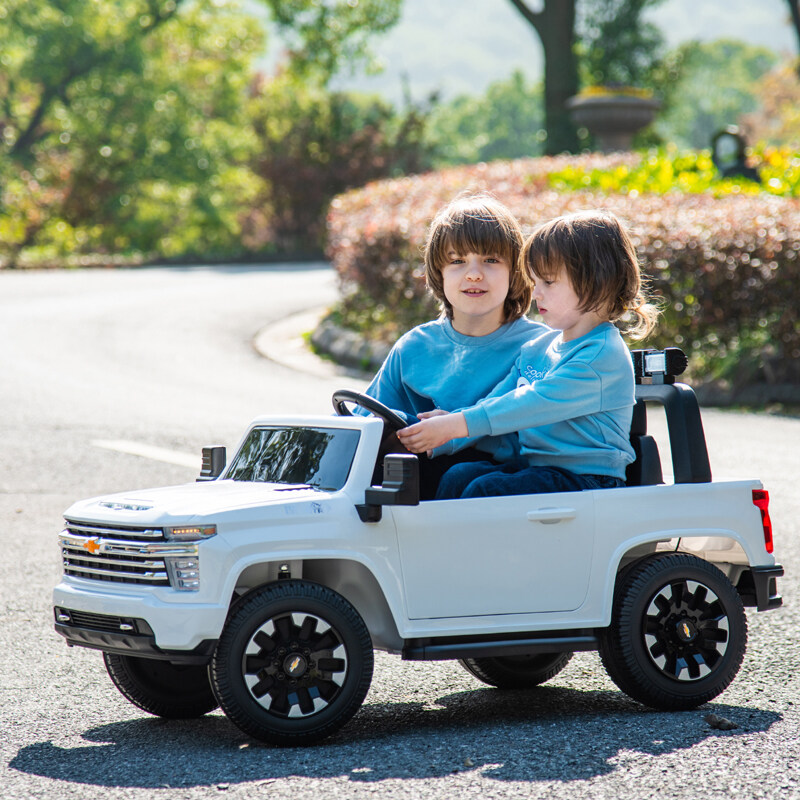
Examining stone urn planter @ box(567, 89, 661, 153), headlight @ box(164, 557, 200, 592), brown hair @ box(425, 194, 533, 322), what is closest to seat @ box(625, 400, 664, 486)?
brown hair @ box(425, 194, 533, 322)

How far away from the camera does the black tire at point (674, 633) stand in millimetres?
4008

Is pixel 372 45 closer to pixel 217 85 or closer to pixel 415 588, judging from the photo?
pixel 217 85

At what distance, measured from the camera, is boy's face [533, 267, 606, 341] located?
4105mm

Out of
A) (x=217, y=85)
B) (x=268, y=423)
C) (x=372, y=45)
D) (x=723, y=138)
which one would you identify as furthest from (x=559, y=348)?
(x=217, y=85)

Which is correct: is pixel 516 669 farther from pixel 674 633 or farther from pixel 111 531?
pixel 111 531

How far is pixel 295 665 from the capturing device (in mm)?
3615

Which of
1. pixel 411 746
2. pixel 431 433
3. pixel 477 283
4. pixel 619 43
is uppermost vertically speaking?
pixel 619 43

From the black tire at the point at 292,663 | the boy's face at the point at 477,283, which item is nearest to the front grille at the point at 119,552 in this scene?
the black tire at the point at 292,663

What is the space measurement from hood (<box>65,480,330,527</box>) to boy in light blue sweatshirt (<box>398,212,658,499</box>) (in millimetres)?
429

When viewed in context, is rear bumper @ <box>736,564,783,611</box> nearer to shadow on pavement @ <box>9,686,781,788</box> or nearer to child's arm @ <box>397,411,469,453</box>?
shadow on pavement @ <box>9,686,781,788</box>

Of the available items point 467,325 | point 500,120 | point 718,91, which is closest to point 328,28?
point 467,325

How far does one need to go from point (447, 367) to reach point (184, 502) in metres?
1.11

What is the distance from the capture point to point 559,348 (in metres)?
4.16

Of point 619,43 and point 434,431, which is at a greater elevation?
point 619,43
